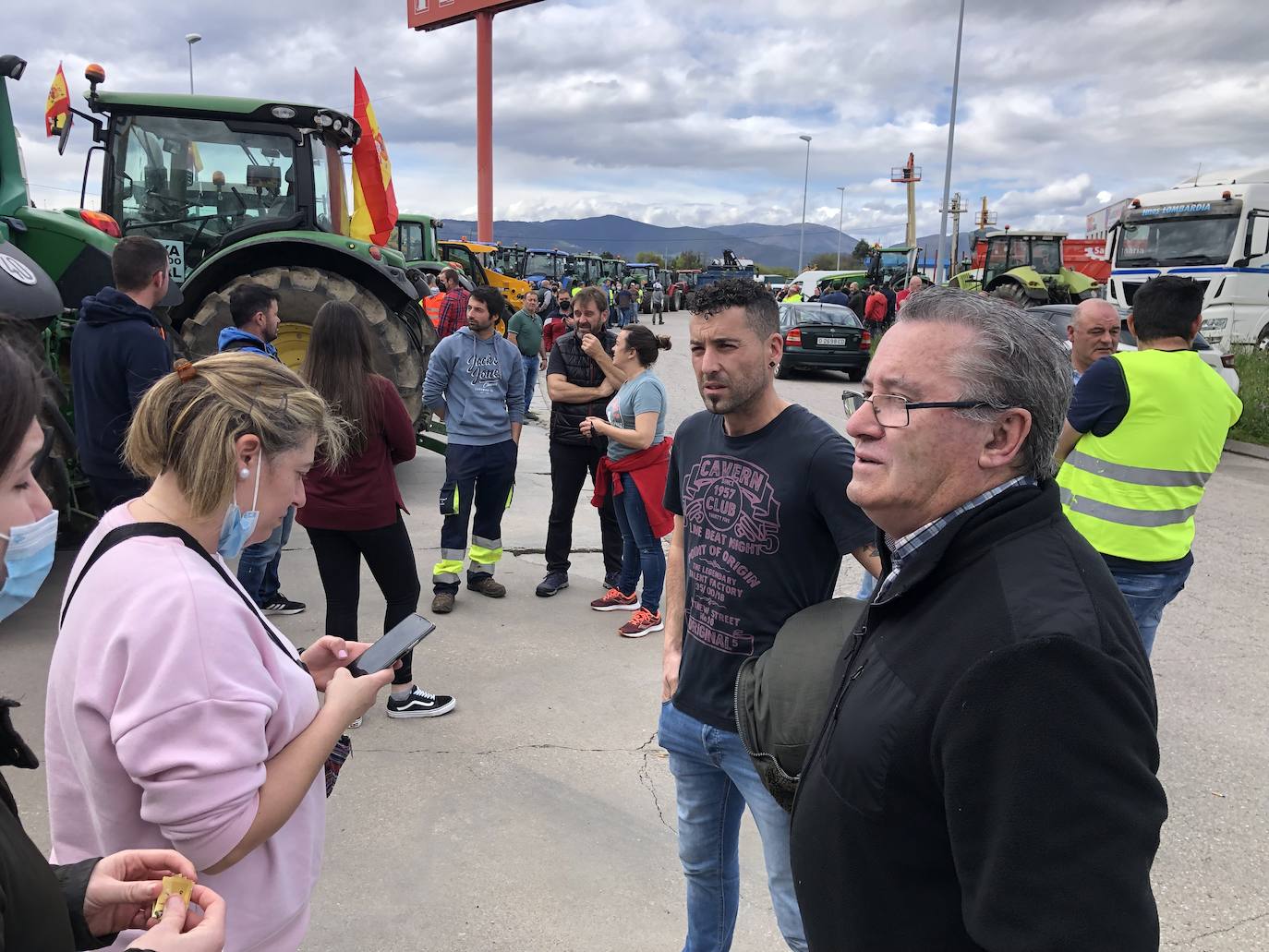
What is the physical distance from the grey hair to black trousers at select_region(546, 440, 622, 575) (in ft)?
13.9

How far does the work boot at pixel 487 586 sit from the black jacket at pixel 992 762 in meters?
4.09

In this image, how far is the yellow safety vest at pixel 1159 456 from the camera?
311 cm

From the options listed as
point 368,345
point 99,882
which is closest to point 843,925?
point 99,882

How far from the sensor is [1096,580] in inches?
41.8

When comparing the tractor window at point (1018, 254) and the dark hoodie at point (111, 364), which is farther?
the tractor window at point (1018, 254)

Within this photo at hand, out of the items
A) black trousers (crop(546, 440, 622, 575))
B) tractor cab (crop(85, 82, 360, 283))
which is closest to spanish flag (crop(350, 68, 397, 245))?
tractor cab (crop(85, 82, 360, 283))

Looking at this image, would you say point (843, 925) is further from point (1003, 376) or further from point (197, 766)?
point (197, 766)

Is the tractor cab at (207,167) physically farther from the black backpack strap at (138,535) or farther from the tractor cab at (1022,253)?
the tractor cab at (1022,253)

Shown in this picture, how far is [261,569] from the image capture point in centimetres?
446

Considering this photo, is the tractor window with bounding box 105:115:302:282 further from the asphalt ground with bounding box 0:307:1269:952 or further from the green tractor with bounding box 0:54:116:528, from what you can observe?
the asphalt ground with bounding box 0:307:1269:952

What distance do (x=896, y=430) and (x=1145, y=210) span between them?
16.4 meters

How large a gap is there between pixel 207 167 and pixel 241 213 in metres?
0.42

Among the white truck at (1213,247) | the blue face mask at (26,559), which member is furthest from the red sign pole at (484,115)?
the blue face mask at (26,559)

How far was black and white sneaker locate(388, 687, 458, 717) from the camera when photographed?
3.77 metres
